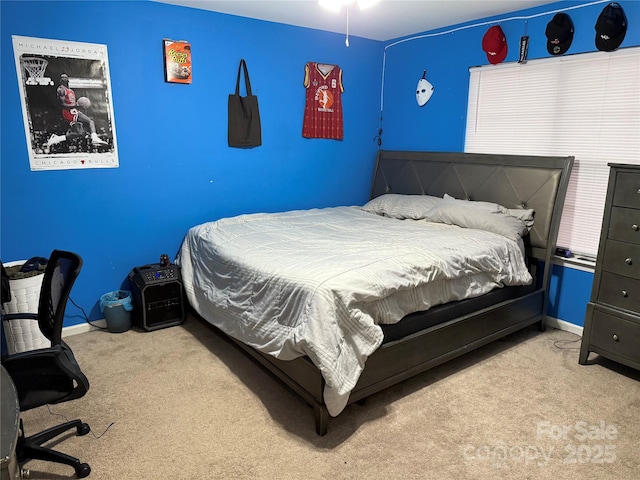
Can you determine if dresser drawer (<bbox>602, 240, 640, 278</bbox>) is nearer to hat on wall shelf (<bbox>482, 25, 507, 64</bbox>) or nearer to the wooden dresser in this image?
the wooden dresser

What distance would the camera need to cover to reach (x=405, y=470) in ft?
6.33

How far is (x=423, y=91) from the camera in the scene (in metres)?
4.22

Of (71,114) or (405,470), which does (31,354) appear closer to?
(405,470)

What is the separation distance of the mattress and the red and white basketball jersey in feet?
3.62

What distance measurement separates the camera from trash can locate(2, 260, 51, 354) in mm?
2691

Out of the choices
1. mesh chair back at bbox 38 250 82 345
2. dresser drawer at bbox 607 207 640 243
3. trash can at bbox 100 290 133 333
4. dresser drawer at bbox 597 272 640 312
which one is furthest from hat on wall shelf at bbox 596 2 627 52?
trash can at bbox 100 290 133 333

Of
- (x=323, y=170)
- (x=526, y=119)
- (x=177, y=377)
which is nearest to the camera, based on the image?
(x=177, y=377)

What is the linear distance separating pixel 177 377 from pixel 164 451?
67 centimetres

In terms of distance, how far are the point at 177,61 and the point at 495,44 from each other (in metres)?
2.50

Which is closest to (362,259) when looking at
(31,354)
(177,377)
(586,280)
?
(177,377)

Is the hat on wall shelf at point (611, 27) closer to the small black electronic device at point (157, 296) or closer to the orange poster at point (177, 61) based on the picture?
the orange poster at point (177, 61)

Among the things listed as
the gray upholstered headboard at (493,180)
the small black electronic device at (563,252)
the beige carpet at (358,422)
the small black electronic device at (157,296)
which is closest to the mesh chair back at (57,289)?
the beige carpet at (358,422)

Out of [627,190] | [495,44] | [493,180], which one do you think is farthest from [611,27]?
[493,180]

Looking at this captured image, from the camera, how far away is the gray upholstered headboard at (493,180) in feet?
10.7
